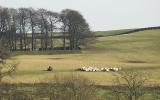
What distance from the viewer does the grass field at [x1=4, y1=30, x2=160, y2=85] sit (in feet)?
232

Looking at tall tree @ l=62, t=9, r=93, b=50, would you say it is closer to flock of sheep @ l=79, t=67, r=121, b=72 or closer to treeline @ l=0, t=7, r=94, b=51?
treeline @ l=0, t=7, r=94, b=51

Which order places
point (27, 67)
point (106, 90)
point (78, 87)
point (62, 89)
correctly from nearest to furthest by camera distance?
point (78, 87) < point (62, 89) < point (106, 90) < point (27, 67)

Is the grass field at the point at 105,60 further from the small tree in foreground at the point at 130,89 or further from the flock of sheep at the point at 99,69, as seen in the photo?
the small tree in foreground at the point at 130,89

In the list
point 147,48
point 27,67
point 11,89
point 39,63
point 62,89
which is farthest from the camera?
point 147,48

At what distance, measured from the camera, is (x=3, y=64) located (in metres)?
74.4

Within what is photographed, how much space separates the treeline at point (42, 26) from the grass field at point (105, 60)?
17.8 ft

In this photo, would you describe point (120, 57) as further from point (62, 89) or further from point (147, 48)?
point (62, 89)

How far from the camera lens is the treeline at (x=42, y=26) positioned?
127 meters

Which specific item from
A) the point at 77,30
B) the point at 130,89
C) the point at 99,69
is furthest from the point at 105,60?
the point at 130,89

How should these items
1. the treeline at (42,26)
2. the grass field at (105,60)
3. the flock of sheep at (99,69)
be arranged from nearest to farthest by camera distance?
the grass field at (105,60) < the flock of sheep at (99,69) < the treeline at (42,26)

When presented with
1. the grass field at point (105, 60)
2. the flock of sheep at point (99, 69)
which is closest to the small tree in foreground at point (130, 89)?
the grass field at point (105, 60)

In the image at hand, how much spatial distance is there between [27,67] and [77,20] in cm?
5229

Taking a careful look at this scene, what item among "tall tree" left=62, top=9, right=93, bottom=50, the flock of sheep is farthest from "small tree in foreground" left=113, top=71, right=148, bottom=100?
"tall tree" left=62, top=9, right=93, bottom=50

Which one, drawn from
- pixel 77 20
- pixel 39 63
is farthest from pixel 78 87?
pixel 77 20
